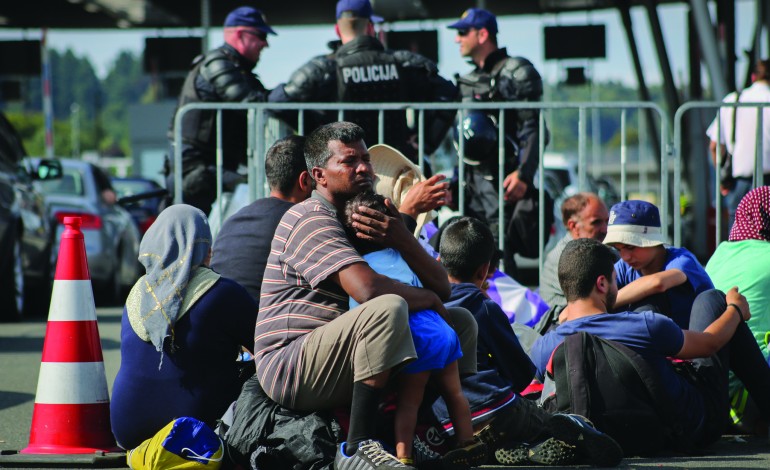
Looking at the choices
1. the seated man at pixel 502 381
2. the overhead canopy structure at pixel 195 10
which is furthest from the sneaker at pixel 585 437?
the overhead canopy structure at pixel 195 10

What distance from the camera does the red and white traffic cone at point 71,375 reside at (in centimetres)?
581

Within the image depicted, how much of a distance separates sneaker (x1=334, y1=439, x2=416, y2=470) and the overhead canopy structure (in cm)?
2091

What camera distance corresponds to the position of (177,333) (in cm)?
548

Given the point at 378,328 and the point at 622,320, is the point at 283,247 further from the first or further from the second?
the point at 622,320

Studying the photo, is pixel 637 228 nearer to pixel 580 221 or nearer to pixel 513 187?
pixel 580 221

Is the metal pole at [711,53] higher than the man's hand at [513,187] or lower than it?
higher

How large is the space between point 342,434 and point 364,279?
2.05 feet

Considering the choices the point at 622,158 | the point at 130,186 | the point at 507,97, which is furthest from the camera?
the point at 130,186

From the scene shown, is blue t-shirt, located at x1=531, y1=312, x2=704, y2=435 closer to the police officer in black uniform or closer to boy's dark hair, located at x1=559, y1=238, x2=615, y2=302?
boy's dark hair, located at x1=559, y1=238, x2=615, y2=302

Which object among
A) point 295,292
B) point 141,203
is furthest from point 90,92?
point 295,292

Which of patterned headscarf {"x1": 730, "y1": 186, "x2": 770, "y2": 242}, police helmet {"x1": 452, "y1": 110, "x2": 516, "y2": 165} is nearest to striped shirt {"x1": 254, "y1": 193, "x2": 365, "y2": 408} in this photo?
patterned headscarf {"x1": 730, "y1": 186, "x2": 770, "y2": 242}

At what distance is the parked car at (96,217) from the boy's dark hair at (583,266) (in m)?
9.57

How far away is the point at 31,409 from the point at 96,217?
8010 millimetres

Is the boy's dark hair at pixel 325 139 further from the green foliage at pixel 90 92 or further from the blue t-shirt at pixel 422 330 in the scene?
the green foliage at pixel 90 92
